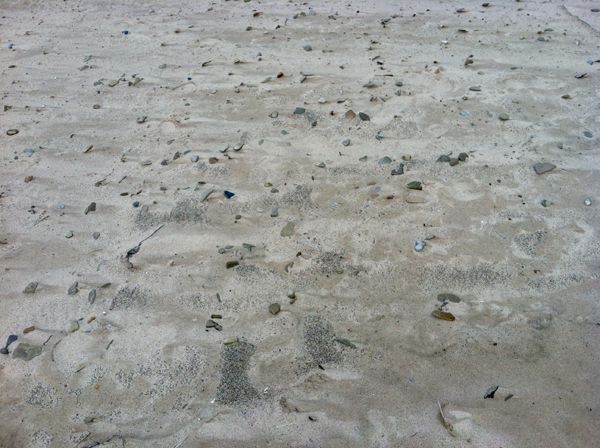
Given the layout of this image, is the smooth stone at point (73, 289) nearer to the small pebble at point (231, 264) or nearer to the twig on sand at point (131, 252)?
the twig on sand at point (131, 252)

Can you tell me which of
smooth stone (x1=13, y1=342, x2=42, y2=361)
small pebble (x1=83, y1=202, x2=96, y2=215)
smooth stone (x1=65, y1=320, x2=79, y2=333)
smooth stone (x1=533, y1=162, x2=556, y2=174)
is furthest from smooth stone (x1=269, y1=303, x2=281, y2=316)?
smooth stone (x1=533, y1=162, x2=556, y2=174)

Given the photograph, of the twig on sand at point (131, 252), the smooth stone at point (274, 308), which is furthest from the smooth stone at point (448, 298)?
the twig on sand at point (131, 252)

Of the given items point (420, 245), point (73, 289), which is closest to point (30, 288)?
point (73, 289)

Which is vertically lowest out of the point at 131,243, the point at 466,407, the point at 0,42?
the point at 466,407

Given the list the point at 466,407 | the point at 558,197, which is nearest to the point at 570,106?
the point at 558,197

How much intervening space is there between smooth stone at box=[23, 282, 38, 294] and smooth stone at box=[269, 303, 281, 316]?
1431 millimetres

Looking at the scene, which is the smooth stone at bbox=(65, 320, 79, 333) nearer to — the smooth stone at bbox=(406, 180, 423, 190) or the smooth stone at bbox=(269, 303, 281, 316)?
the smooth stone at bbox=(269, 303, 281, 316)

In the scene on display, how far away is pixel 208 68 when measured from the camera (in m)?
5.13

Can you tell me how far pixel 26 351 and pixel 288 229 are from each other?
5.34 ft

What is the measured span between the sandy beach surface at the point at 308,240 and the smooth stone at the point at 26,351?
0.04 ft

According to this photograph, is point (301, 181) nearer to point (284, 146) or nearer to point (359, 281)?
point (284, 146)

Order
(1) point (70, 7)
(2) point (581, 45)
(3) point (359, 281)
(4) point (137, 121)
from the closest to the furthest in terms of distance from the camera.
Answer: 1. (3) point (359, 281)
2. (4) point (137, 121)
3. (2) point (581, 45)
4. (1) point (70, 7)

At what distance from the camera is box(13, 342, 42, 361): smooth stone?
9.21ft

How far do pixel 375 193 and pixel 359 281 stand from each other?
784 mm
